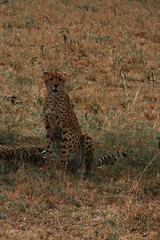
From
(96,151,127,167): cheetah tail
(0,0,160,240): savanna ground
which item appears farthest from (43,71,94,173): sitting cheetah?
(0,0,160,240): savanna ground

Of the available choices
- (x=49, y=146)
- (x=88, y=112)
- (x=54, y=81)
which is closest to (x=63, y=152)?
(x=49, y=146)

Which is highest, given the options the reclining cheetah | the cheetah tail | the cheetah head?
the cheetah head

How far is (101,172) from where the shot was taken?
4254 millimetres

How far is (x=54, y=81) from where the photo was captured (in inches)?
162

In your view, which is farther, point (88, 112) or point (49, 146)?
point (88, 112)

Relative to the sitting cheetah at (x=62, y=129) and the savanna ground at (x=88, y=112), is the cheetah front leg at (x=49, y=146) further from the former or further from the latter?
the savanna ground at (x=88, y=112)

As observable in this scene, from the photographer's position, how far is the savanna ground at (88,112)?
3385 mm

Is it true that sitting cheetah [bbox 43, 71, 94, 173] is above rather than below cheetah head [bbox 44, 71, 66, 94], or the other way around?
below

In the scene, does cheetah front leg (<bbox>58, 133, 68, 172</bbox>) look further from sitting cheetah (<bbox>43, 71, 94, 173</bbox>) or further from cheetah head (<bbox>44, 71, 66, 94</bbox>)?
cheetah head (<bbox>44, 71, 66, 94</bbox>)

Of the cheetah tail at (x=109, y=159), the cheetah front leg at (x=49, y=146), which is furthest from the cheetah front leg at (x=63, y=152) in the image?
the cheetah tail at (x=109, y=159)

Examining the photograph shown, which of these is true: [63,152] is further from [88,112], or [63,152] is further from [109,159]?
[88,112]

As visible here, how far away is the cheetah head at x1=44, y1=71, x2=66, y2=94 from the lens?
4.14 metres

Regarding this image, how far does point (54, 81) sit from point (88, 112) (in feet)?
5.67

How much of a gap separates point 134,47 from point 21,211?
224 inches
